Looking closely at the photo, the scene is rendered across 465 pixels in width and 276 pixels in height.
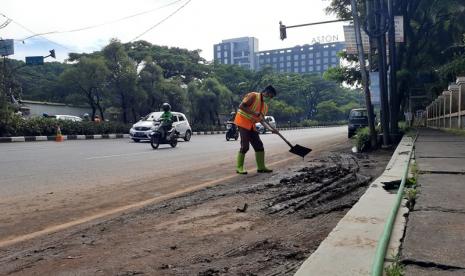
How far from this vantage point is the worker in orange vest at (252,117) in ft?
26.2

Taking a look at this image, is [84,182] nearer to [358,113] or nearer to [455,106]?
[455,106]

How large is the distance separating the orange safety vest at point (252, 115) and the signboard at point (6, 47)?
69.9 feet

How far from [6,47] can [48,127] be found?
493 centimetres

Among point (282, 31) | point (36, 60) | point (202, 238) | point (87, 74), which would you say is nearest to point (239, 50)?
point (87, 74)

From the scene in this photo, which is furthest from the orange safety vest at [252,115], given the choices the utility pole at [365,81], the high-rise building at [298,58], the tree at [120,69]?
the high-rise building at [298,58]

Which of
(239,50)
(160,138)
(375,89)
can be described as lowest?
(160,138)

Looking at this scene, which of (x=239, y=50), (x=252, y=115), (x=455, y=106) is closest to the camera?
(x=252, y=115)

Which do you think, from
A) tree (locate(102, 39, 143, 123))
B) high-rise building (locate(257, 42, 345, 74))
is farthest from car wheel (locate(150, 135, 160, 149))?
high-rise building (locate(257, 42, 345, 74))

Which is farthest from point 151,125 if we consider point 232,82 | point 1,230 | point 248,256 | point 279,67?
point 279,67

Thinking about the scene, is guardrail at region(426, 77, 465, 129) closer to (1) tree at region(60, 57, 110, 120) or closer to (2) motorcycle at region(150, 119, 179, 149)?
(2) motorcycle at region(150, 119, 179, 149)

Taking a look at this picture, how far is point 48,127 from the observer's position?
2569 centimetres

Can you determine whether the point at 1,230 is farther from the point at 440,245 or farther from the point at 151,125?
the point at 151,125

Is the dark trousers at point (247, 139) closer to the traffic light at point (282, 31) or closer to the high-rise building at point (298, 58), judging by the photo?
the traffic light at point (282, 31)

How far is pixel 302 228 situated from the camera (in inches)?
157
